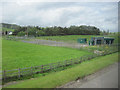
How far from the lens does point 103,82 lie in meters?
6.16

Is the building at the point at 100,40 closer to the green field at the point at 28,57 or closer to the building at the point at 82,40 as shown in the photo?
the building at the point at 82,40

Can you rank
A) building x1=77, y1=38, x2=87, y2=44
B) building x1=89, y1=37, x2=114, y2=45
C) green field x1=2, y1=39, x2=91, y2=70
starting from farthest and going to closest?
building x1=77, y1=38, x2=87, y2=44 < building x1=89, y1=37, x2=114, y2=45 < green field x1=2, y1=39, x2=91, y2=70

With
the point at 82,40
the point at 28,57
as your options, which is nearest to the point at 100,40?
the point at 82,40

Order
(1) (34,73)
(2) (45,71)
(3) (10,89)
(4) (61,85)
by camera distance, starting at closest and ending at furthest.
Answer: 1. (3) (10,89)
2. (4) (61,85)
3. (1) (34,73)
4. (2) (45,71)

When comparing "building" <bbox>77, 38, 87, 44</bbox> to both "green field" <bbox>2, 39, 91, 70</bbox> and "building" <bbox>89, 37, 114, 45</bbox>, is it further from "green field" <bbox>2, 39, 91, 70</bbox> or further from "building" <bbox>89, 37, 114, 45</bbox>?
"green field" <bbox>2, 39, 91, 70</bbox>

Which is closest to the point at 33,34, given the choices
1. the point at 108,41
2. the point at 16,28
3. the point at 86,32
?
the point at 16,28

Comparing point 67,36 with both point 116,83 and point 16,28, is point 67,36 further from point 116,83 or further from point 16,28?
point 16,28

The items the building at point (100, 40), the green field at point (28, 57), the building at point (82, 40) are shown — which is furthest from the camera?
the building at point (82, 40)

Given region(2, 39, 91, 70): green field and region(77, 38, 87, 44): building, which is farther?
region(77, 38, 87, 44): building

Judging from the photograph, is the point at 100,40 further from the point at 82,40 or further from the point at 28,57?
the point at 28,57

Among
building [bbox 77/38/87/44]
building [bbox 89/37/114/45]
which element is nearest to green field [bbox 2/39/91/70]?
building [bbox 89/37/114/45]

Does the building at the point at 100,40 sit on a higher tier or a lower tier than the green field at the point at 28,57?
higher

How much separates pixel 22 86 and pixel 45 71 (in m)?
2.77

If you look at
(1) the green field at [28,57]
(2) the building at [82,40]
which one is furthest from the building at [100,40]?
(1) the green field at [28,57]
